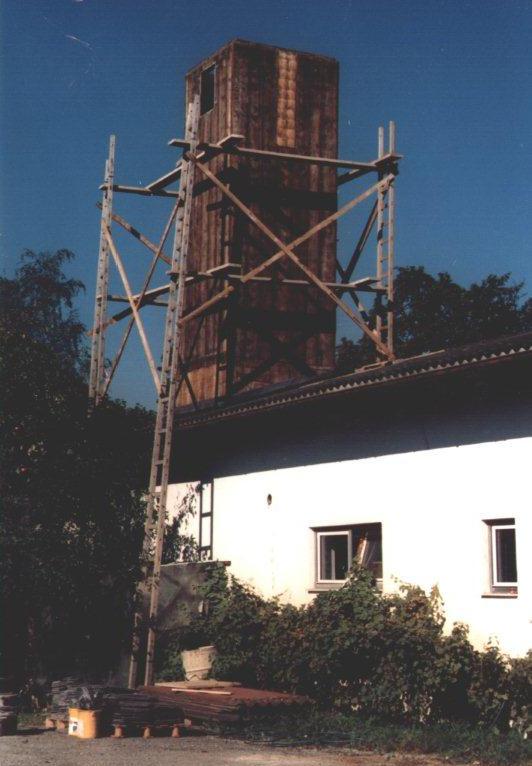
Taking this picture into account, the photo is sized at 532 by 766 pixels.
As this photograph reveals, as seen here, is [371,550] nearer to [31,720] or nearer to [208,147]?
[31,720]

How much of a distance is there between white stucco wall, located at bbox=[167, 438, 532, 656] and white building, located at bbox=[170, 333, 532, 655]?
0.8 inches

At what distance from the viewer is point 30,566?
58.5 feet

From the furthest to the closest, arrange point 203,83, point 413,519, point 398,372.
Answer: point 203,83
point 413,519
point 398,372

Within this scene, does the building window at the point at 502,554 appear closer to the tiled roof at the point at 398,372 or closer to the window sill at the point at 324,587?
the tiled roof at the point at 398,372

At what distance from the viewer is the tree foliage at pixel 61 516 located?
1802 centimetres

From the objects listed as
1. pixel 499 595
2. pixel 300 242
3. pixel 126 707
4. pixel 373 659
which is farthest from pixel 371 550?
pixel 300 242

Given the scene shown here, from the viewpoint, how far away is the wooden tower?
25.6 metres

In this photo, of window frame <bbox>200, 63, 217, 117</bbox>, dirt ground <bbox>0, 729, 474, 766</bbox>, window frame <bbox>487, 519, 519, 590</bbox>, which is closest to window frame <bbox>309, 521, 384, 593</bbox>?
window frame <bbox>487, 519, 519, 590</bbox>

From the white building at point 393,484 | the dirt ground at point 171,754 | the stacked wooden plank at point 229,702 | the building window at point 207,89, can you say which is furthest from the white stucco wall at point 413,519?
the building window at point 207,89

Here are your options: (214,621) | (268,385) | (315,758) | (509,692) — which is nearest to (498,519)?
(509,692)

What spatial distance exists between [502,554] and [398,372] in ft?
8.98

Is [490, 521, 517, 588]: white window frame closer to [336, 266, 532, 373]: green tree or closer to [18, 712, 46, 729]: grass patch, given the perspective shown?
[18, 712, 46, 729]: grass patch

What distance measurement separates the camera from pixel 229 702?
16.2 m

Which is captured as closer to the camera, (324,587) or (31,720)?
(31,720)
